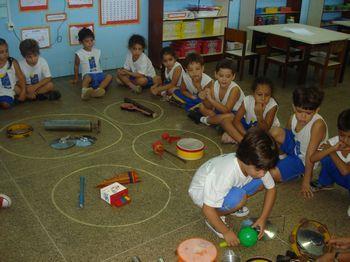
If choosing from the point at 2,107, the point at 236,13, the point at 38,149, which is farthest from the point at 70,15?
the point at 236,13

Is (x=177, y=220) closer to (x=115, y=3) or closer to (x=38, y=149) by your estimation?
(x=38, y=149)

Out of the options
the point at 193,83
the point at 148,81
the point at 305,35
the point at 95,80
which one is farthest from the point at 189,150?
the point at 305,35

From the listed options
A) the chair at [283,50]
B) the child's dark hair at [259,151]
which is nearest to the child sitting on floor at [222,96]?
the child's dark hair at [259,151]

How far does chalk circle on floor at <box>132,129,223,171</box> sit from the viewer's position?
8.57 ft

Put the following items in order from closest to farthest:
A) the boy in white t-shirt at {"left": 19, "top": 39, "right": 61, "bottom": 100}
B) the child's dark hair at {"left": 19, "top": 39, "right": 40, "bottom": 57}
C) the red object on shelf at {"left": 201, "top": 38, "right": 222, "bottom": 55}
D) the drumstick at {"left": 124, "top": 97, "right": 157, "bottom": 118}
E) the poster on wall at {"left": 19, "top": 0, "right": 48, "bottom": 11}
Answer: the drumstick at {"left": 124, "top": 97, "right": 157, "bottom": 118} → the child's dark hair at {"left": 19, "top": 39, "right": 40, "bottom": 57} → the boy in white t-shirt at {"left": 19, "top": 39, "right": 61, "bottom": 100} → the poster on wall at {"left": 19, "top": 0, "right": 48, "bottom": 11} → the red object on shelf at {"left": 201, "top": 38, "right": 222, "bottom": 55}

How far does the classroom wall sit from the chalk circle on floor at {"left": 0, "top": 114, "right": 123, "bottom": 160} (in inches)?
52.2

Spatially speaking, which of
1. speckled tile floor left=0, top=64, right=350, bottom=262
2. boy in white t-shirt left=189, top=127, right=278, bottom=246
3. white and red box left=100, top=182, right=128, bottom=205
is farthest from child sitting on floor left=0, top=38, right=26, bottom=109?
boy in white t-shirt left=189, top=127, right=278, bottom=246

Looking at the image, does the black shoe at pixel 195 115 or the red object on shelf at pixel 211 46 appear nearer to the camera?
the black shoe at pixel 195 115

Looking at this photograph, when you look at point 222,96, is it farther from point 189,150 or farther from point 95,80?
point 95,80

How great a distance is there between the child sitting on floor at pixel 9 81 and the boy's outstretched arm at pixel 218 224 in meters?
2.53

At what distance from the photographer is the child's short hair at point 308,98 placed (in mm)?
2227

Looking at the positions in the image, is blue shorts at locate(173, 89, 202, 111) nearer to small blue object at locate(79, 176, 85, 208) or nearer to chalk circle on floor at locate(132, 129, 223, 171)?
chalk circle on floor at locate(132, 129, 223, 171)

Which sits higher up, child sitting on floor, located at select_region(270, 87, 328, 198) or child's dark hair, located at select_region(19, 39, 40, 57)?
child's dark hair, located at select_region(19, 39, 40, 57)

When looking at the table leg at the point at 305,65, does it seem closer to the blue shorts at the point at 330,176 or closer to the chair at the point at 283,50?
the chair at the point at 283,50
